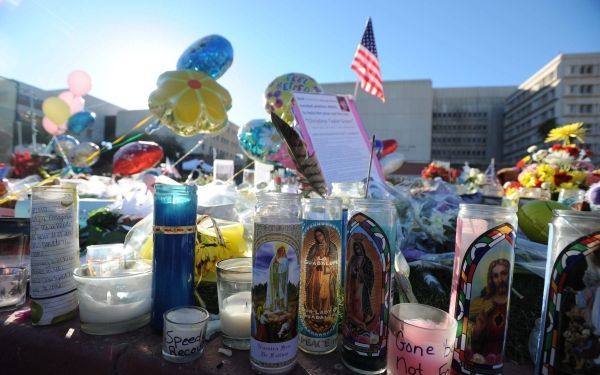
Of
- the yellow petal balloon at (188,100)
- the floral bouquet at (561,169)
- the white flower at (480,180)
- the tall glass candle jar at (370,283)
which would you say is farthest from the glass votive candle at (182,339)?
the white flower at (480,180)

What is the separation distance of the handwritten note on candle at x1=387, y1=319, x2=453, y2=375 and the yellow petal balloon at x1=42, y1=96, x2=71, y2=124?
31.8 ft

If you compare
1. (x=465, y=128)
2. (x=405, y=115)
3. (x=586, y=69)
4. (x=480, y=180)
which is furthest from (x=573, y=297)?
(x=465, y=128)

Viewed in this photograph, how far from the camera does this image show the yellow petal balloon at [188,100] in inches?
108

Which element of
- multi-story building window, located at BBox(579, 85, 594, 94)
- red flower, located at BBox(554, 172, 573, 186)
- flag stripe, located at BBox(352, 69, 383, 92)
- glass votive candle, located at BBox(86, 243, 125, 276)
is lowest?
glass votive candle, located at BBox(86, 243, 125, 276)

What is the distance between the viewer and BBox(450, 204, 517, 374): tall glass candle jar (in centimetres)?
75

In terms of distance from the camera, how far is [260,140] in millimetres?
4477

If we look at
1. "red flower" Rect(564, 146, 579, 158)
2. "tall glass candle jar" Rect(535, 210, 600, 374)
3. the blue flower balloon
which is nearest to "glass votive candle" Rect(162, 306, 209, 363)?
"tall glass candle jar" Rect(535, 210, 600, 374)

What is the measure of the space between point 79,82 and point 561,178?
984cm

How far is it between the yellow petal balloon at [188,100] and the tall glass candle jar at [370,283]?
2.33 m

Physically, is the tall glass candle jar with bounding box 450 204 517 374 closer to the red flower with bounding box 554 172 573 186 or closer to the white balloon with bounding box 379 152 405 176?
the red flower with bounding box 554 172 573 186

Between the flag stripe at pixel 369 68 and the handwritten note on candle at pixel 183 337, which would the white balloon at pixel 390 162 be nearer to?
the flag stripe at pixel 369 68

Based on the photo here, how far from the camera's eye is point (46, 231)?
989 millimetres

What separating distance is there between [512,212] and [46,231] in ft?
4.19

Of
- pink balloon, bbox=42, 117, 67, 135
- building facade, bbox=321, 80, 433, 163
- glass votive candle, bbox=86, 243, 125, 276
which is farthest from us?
building facade, bbox=321, 80, 433, 163
